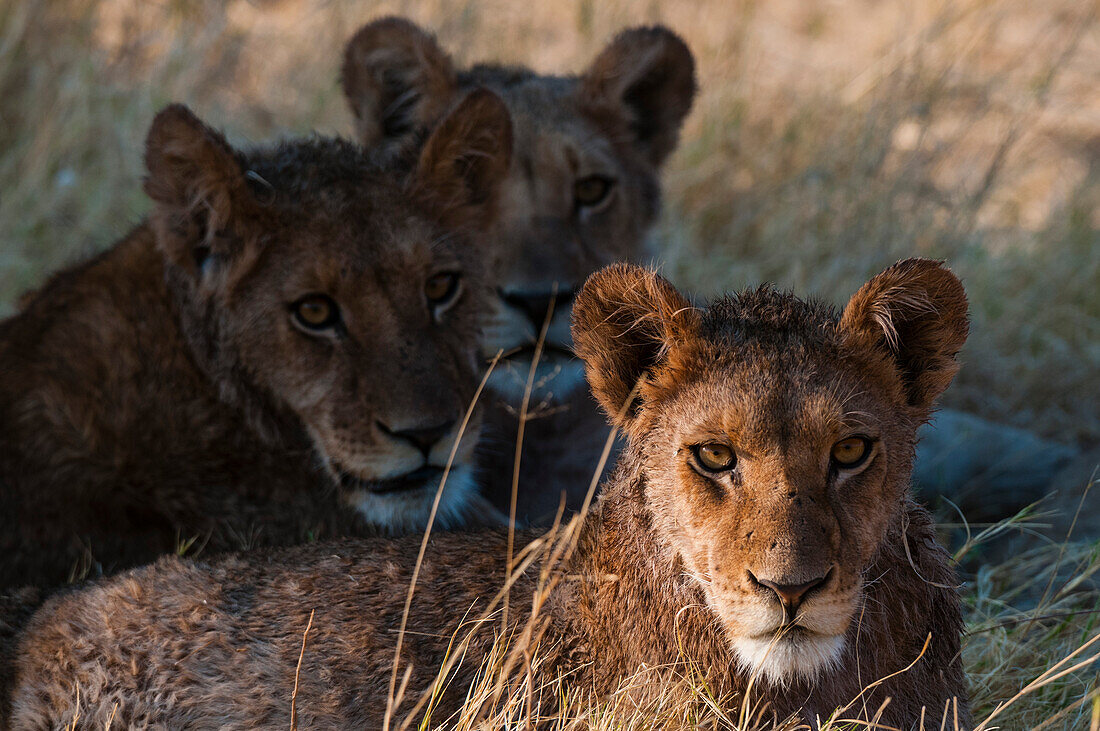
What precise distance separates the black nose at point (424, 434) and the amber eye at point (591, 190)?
170 centimetres

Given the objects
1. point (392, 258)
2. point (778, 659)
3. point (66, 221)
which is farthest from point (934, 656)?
point (66, 221)

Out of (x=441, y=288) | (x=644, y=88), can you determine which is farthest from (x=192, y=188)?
(x=644, y=88)

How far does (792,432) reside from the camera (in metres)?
2.53

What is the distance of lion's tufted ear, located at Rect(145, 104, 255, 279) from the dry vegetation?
2.01 m

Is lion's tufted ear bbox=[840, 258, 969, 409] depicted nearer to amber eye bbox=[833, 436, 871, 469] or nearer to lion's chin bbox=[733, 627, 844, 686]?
amber eye bbox=[833, 436, 871, 469]

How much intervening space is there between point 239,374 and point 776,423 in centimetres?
194

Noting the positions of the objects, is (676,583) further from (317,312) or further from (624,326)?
(317,312)

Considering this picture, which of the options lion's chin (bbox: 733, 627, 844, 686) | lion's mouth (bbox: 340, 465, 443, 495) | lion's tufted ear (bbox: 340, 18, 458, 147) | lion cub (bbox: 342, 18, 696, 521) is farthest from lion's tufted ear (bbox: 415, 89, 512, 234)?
lion's chin (bbox: 733, 627, 844, 686)

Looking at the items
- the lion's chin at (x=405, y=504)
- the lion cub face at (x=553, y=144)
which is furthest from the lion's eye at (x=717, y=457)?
the lion cub face at (x=553, y=144)

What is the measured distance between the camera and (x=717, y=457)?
2.62 metres

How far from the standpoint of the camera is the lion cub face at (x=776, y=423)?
2.48m

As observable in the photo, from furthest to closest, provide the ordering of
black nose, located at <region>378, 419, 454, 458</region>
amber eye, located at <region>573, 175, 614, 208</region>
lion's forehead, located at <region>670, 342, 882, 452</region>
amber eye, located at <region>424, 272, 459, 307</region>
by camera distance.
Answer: amber eye, located at <region>573, 175, 614, 208</region>, amber eye, located at <region>424, 272, 459, 307</region>, black nose, located at <region>378, 419, 454, 458</region>, lion's forehead, located at <region>670, 342, 882, 452</region>

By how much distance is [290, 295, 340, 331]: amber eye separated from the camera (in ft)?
12.3

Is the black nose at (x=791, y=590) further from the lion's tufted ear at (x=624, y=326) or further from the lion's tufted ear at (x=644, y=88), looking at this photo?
the lion's tufted ear at (x=644, y=88)
